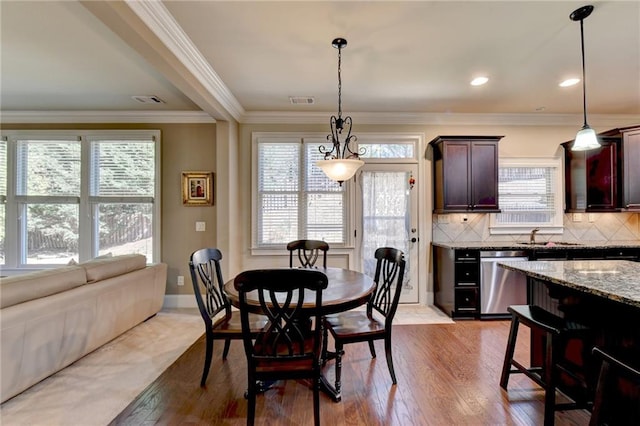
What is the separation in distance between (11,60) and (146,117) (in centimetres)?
152

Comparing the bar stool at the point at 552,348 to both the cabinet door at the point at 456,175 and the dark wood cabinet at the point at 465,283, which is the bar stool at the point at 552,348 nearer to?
the dark wood cabinet at the point at 465,283

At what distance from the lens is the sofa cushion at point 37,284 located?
2137 mm

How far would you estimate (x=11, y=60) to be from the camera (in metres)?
2.91

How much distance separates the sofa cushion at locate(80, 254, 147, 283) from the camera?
113 inches

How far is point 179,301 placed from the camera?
436cm

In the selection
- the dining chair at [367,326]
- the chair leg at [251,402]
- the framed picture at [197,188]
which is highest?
the framed picture at [197,188]

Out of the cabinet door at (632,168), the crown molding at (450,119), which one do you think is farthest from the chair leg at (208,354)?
the cabinet door at (632,168)

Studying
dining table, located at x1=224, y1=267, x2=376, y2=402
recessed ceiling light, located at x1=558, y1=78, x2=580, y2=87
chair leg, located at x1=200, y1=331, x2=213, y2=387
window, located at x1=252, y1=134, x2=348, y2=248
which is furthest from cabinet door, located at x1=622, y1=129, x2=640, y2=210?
chair leg, located at x1=200, y1=331, x2=213, y2=387

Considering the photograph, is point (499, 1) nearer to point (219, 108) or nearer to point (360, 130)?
point (360, 130)

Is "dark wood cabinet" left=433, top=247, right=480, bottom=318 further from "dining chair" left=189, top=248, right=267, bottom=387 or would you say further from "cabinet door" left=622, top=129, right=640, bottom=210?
"dining chair" left=189, top=248, right=267, bottom=387

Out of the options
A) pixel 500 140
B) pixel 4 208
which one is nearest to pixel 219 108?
pixel 4 208

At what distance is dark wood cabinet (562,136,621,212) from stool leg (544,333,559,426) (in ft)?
11.0

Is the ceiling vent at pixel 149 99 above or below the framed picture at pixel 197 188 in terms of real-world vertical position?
above

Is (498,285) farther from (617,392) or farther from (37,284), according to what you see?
(37,284)
